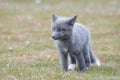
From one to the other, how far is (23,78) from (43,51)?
5328 mm

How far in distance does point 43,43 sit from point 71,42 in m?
6.35

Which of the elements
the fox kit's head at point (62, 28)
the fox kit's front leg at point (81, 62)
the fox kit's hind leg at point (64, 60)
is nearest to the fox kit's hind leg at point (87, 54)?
the fox kit's front leg at point (81, 62)

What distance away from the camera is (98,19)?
26609 millimetres

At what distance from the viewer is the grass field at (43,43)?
38.9ft

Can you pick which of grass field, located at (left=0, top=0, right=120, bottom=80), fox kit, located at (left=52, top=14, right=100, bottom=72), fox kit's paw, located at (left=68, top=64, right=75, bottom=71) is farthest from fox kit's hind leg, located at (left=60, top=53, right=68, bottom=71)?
fox kit's paw, located at (left=68, top=64, right=75, bottom=71)

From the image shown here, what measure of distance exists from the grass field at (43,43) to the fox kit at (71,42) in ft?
1.18

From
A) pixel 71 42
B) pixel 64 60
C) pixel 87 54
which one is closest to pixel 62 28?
pixel 71 42

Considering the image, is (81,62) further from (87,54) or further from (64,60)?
(87,54)

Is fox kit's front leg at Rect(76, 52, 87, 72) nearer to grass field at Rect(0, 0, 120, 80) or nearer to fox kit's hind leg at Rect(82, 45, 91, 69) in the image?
grass field at Rect(0, 0, 120, 80)

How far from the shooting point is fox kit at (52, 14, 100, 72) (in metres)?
11.8

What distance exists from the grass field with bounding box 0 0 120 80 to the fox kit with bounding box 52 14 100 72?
36cm

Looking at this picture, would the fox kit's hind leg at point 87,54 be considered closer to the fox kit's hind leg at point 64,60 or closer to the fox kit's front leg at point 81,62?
the fox kit's front leg at point 81,62

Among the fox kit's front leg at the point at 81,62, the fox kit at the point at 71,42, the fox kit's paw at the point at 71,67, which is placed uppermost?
the fox kit at the point at 71,42

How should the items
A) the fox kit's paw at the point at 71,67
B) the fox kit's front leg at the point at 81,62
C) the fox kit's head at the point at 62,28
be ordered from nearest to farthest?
the fox kit's head at the point at 62,28, the fox kit's front leg at the point at 81,62, the fox kit's paw at the point at 71,67
